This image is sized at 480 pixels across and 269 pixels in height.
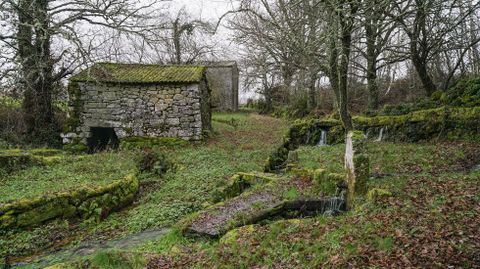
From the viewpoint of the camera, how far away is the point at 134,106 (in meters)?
15.7

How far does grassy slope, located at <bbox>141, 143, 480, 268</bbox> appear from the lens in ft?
13.5

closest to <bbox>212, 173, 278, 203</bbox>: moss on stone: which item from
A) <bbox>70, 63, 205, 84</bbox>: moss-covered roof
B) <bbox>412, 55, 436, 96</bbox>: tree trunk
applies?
<bbox>412, 55, 436, 96</bbox>: tree trunk

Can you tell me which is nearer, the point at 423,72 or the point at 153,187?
the point at 153,187

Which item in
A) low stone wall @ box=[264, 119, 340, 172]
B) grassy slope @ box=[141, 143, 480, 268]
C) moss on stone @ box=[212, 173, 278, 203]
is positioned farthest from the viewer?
low stone wall @ box=[264, 119, 340, 172]

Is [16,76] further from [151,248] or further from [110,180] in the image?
[151,248]

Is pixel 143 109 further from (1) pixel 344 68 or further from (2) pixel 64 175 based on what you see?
(1) pixel 344 68

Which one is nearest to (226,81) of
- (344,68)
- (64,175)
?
(64,175)

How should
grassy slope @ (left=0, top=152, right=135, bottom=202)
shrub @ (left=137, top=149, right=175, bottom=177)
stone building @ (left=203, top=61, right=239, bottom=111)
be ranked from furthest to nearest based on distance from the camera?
stone building @ (left=203, top=61, right=239, bottom=111)
shrub @ (left=137, top=149, right=175, bottom=177)
grassy slope @ (left=0, top=152, right=135, bottom=202)

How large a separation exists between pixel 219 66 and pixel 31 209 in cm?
3117

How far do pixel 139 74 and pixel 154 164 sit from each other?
6.79 metres

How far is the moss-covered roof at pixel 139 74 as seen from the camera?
613 inches

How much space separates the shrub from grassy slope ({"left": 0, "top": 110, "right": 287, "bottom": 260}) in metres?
0.31

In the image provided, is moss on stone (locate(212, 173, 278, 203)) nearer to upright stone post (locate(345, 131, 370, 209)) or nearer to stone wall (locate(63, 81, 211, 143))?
upright stone post (locate(345, 131, 370, 209))

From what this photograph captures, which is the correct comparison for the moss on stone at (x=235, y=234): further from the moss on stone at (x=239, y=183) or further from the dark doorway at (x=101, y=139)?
the dark doorway at (x=101, y=139)
